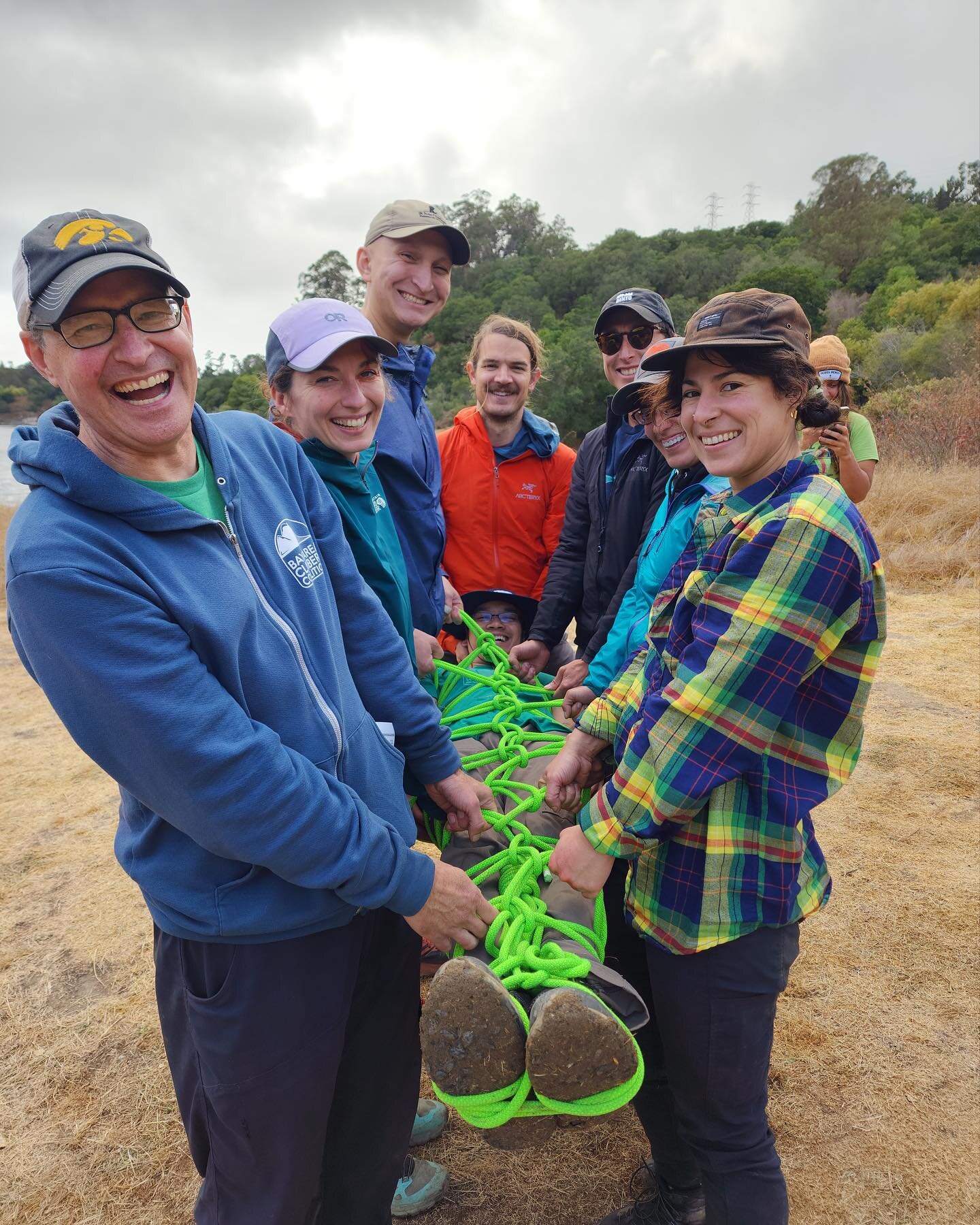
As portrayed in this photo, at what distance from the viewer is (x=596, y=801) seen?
Answer: 4.98ft

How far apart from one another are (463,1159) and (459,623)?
165cm

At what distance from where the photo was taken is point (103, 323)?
123cm

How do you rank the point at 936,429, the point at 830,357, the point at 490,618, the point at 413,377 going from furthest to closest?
the point at 936,429
the point at 830,357
the point at 490,618
the point at 413,377

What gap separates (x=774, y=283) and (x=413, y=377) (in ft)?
101

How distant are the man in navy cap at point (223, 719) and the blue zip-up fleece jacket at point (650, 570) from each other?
30.7 inches

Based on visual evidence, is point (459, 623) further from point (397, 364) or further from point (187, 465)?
point (187, 465)

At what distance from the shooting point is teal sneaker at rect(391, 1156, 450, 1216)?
6.65ft

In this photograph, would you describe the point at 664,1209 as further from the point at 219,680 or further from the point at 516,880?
the point at 219,680

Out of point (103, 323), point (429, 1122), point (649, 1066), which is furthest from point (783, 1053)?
point (103, 323)

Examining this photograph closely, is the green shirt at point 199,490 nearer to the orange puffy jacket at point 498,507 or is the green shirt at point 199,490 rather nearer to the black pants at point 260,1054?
the black pants at point 260,1054

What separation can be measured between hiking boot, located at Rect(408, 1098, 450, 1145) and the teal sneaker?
11 centimetres

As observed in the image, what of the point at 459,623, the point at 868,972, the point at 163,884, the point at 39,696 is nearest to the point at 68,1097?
the point at 163,884

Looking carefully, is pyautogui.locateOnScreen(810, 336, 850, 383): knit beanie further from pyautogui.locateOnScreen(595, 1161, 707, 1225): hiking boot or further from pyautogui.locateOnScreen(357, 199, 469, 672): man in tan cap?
pyautogui.locateOnScreen(595, 1161, 707, 1225): hiking boot

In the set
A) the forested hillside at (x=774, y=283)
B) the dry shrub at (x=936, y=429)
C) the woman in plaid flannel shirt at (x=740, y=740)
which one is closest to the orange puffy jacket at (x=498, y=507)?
the woman in plaid flannel shirt at (x=740, y=740)
